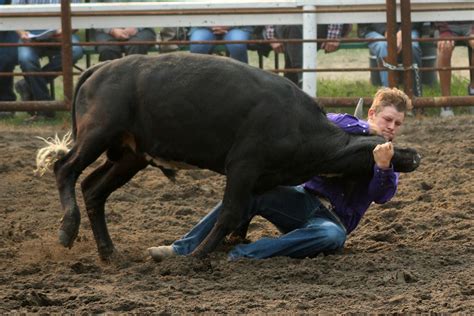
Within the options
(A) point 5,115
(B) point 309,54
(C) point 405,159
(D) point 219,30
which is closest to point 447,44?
(B) point 309,54

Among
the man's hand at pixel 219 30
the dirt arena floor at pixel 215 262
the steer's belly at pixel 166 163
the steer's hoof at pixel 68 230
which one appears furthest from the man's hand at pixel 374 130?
the man's hand at pixel 219 30

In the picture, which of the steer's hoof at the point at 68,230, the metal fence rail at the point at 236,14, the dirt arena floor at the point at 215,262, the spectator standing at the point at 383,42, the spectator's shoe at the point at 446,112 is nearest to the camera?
the dirt arena floor at the point at 215,262

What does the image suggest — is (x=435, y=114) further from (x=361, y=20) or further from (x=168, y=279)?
(x=168, y=279)

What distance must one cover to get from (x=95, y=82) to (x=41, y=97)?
18.4 ft

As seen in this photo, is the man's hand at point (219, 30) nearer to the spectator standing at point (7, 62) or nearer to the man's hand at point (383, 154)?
the spectator standing at point (7, 62)

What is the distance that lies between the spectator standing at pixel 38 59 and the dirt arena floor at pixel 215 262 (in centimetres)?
271

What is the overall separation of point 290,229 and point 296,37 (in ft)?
17.8

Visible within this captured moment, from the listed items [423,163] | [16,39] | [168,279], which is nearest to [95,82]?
[168,279]

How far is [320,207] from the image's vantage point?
6027 millimetres

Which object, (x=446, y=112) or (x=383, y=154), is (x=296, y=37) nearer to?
(x=446, y=112)

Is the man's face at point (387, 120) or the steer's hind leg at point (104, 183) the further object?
the steer's hind leg at point (104, 183)

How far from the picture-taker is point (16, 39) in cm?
1164

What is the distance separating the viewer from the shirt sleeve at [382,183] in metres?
5.71

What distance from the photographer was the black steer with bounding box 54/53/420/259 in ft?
18.4
